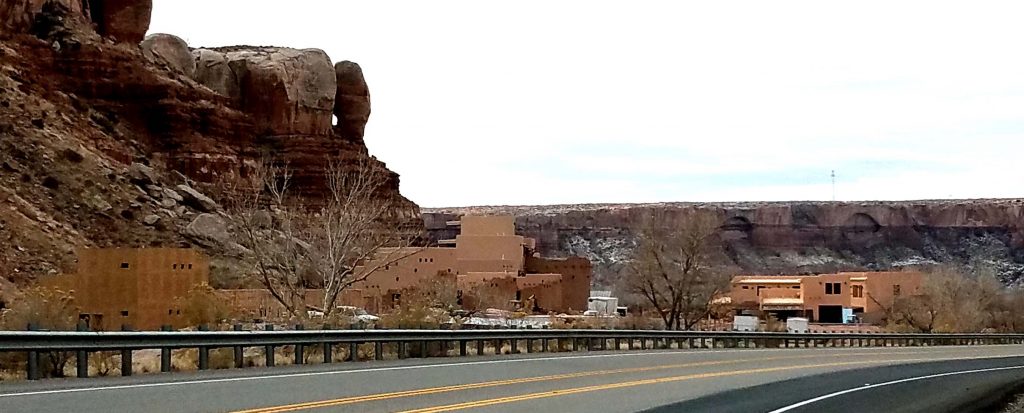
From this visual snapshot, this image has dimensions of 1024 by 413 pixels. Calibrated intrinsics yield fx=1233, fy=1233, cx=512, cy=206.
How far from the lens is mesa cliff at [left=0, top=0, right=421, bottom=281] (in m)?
64.1

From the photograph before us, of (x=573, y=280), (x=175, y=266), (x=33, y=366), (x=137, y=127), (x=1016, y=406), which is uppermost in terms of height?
(x=137, y=127)

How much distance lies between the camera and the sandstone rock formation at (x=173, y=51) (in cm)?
9825

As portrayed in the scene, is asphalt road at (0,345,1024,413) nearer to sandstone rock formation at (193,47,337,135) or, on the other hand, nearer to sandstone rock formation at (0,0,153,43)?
sandstone rock formation at (0,0,153,43)

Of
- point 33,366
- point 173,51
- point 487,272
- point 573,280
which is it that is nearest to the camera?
point 33,366

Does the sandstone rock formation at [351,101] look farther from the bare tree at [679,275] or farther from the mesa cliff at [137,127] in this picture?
the bare tree at [679,275]

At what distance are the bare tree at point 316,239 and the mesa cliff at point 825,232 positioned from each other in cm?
7060

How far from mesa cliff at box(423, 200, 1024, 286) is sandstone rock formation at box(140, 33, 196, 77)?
65105 millimetres

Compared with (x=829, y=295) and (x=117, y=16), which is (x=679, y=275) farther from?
(x=117, y=16)

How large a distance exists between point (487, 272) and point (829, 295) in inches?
1357

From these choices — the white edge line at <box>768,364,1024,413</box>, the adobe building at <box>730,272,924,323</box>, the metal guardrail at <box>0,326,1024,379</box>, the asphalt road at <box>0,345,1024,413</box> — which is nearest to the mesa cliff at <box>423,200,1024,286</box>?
the adobe building at <box>730,272,924,323</box>

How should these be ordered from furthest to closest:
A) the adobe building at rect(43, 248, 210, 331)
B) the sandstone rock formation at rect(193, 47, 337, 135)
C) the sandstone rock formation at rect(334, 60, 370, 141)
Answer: the sandstone rock formation at rect(334, 60, 370, 141), the sandstone rock formation at rect(193, 47, 337, 135), the adobe building at rect(43, 248, 210, 331)

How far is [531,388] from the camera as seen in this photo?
18656mm

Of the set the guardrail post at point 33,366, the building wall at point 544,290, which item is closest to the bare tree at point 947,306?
the building wall at point 544,290

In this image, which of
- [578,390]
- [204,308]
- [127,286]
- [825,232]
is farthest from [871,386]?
[825,232]
